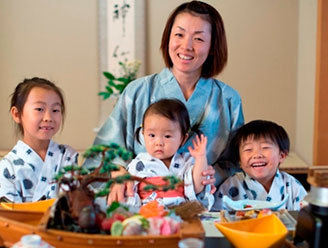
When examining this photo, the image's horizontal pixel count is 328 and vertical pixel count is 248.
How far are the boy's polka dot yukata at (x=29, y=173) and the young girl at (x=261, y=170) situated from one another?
0.70m

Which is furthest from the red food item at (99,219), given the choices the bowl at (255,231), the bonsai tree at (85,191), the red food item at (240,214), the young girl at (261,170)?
the young girl at (261,170)

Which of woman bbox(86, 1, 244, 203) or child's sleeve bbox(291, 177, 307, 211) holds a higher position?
woman bbox(86, 1, 244, 203)

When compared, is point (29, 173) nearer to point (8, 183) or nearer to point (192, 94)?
point (8, 183)

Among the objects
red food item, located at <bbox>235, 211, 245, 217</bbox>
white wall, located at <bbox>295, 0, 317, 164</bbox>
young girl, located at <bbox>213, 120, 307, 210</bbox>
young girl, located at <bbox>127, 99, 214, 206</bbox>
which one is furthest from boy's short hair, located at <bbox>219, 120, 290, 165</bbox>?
white wall, located at <bbox>295, 0, 317, 164</bbox>

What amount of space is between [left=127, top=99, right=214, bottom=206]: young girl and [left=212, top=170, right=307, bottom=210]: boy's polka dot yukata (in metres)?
0.16

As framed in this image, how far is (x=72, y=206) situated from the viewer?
3.84 feet

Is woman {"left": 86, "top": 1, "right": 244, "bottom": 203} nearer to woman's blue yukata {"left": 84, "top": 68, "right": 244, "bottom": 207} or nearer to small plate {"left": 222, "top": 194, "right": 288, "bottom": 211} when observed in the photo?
woman's blue yukata {"left": 84, "top": 68, "right": 244, "bottom": 207}

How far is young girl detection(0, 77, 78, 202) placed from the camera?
6.11 ft

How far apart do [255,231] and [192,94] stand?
895 millimetres

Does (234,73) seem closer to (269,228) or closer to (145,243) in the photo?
(269,228)

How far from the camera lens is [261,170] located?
73.6 inches

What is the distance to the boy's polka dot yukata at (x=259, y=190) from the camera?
1.90m

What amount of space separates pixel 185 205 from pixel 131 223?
24 centimetres

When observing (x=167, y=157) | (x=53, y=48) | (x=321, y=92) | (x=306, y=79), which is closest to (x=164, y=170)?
(x=167, y=157)
